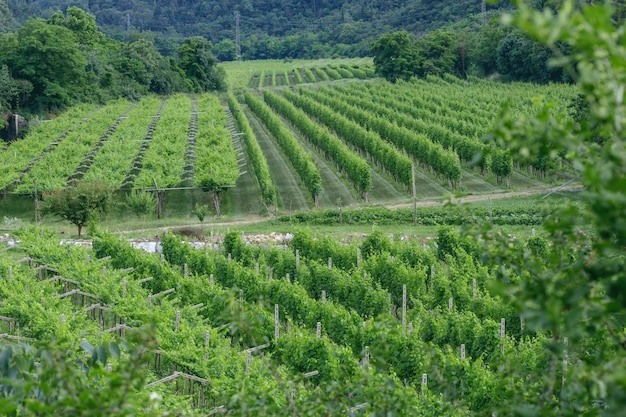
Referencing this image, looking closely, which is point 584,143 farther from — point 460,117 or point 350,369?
point 460,117

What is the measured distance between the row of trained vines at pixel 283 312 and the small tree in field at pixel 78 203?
9.92 ft

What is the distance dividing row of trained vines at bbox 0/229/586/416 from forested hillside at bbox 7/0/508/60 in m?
87.7

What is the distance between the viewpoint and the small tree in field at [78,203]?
2905cm

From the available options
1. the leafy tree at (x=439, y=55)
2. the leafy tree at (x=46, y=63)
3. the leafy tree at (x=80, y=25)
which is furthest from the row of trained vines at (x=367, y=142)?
the leafy tree at (x=80, y=25)

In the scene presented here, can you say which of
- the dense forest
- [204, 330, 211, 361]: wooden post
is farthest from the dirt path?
[204, 330, 211, 361]: wooden post

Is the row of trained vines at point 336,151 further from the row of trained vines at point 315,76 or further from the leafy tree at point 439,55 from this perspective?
the row of trained vines at point 315,76

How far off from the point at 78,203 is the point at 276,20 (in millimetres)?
126479

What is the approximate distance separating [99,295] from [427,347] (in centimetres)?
1386

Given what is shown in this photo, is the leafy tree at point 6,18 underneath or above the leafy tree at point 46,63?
above

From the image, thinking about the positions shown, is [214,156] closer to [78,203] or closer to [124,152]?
[124,152]

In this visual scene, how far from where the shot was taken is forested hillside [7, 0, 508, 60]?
11456 cm

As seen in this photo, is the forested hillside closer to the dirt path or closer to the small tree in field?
the dirt path

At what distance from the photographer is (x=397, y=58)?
246 feet

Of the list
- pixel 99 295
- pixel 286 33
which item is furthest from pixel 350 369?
pixel 286 33
